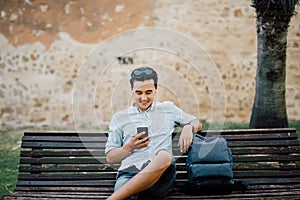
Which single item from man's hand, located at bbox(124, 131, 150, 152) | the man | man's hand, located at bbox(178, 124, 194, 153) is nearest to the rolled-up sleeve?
the man

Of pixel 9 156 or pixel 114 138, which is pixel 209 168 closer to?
pixel 114 138

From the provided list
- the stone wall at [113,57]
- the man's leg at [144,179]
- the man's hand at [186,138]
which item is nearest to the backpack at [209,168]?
the man's hand at [186,138]

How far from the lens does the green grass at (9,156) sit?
5.31 meters

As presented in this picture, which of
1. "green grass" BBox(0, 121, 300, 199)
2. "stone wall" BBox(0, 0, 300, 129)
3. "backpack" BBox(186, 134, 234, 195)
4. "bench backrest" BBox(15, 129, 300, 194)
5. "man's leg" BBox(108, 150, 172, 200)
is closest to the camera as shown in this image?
"man's leg" BBox(108, 150, 172, 200)

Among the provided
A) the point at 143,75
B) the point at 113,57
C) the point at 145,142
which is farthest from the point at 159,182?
the point at 113,57

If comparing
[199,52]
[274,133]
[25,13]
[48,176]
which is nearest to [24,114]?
[25,13]

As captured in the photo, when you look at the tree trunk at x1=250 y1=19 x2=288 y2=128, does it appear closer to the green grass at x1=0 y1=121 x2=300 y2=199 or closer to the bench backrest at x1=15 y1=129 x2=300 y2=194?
the bench backrest at x1=15 y1=129 x2=300 y2=194

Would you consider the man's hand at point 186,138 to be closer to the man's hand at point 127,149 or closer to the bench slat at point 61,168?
the man's hand at point 127,149

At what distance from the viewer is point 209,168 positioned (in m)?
3.62

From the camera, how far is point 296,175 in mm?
3910

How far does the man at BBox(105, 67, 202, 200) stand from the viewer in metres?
3.44

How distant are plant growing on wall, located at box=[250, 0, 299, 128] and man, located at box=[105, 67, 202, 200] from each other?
1.68 metres

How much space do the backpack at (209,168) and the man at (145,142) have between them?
12 centimetres

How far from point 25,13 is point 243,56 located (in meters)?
3.85
